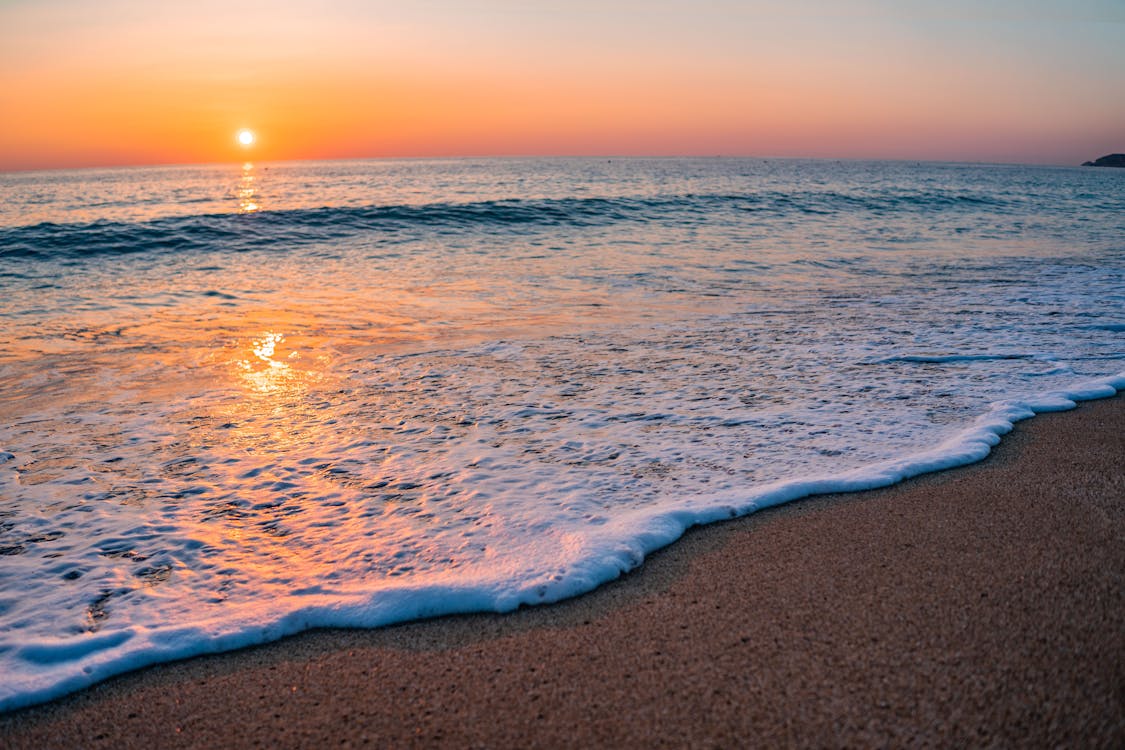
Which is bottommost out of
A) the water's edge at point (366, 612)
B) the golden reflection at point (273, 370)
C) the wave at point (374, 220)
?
the water's edge at point (366, 612)

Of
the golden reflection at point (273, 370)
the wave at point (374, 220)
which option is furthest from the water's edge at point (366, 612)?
the wave at point (374, 220)

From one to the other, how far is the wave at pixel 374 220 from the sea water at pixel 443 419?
193 inches

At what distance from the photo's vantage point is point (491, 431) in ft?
14.2

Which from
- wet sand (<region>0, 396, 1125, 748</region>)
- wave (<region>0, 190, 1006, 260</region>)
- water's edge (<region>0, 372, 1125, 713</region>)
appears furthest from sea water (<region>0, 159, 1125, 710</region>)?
wave (<region>0, 190, 1006, 260</region>)

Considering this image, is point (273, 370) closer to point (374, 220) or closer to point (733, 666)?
point (733, 666)

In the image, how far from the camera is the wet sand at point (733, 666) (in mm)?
1913

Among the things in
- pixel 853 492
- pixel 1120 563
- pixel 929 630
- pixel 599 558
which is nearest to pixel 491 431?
pixel 599 558

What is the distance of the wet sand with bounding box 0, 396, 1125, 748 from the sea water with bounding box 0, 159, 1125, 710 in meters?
0.17

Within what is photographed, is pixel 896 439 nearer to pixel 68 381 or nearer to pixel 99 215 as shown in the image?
pixel 68 381

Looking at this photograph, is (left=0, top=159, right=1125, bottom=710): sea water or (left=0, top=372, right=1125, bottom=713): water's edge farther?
(left=0, top=159, right=1125, bottom=710): sea water

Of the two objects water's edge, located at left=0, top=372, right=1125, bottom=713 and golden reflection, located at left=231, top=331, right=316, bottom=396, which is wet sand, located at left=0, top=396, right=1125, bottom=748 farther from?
golden reflection, located at left=231, top=331, right=316, bottom=396

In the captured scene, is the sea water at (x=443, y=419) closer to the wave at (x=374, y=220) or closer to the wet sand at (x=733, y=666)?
the wet sand at (x=733, y=666)

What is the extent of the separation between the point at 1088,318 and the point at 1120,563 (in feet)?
19.9

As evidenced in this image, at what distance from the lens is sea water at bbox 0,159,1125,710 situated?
2.75 meters
